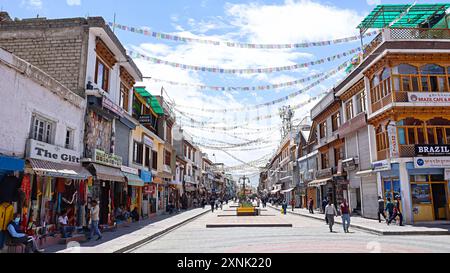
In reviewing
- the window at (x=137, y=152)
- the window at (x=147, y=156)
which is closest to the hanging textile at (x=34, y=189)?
the window at (x=137, y=152)

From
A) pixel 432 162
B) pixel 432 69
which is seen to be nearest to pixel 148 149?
pixel 432 162

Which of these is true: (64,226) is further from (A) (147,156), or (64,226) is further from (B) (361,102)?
(B) (361,102)

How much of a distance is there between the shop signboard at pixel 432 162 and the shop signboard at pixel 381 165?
148cm

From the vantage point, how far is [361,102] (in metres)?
26.2

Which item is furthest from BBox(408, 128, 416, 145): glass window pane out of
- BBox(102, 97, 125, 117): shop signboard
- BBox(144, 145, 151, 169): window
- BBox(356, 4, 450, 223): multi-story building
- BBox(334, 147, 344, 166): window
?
BBox(144, 145, 151, 169): window

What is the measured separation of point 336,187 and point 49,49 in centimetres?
2584

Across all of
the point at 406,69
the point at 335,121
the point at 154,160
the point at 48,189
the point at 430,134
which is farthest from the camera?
the point at 335,121

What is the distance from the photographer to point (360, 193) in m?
26.6

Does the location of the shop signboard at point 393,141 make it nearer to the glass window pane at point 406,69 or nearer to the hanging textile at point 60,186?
Answer: the glass window pane at point 406,69

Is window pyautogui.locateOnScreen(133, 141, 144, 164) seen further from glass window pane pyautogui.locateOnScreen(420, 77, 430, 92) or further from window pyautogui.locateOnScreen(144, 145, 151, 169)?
glass window pane pyautogui.locateOnScreen(420, 77, 430, 92)

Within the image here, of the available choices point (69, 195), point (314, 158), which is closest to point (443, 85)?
point (314, 158)

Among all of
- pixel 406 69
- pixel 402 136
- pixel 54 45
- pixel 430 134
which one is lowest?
pixel 402 136

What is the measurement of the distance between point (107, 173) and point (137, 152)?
833cm
